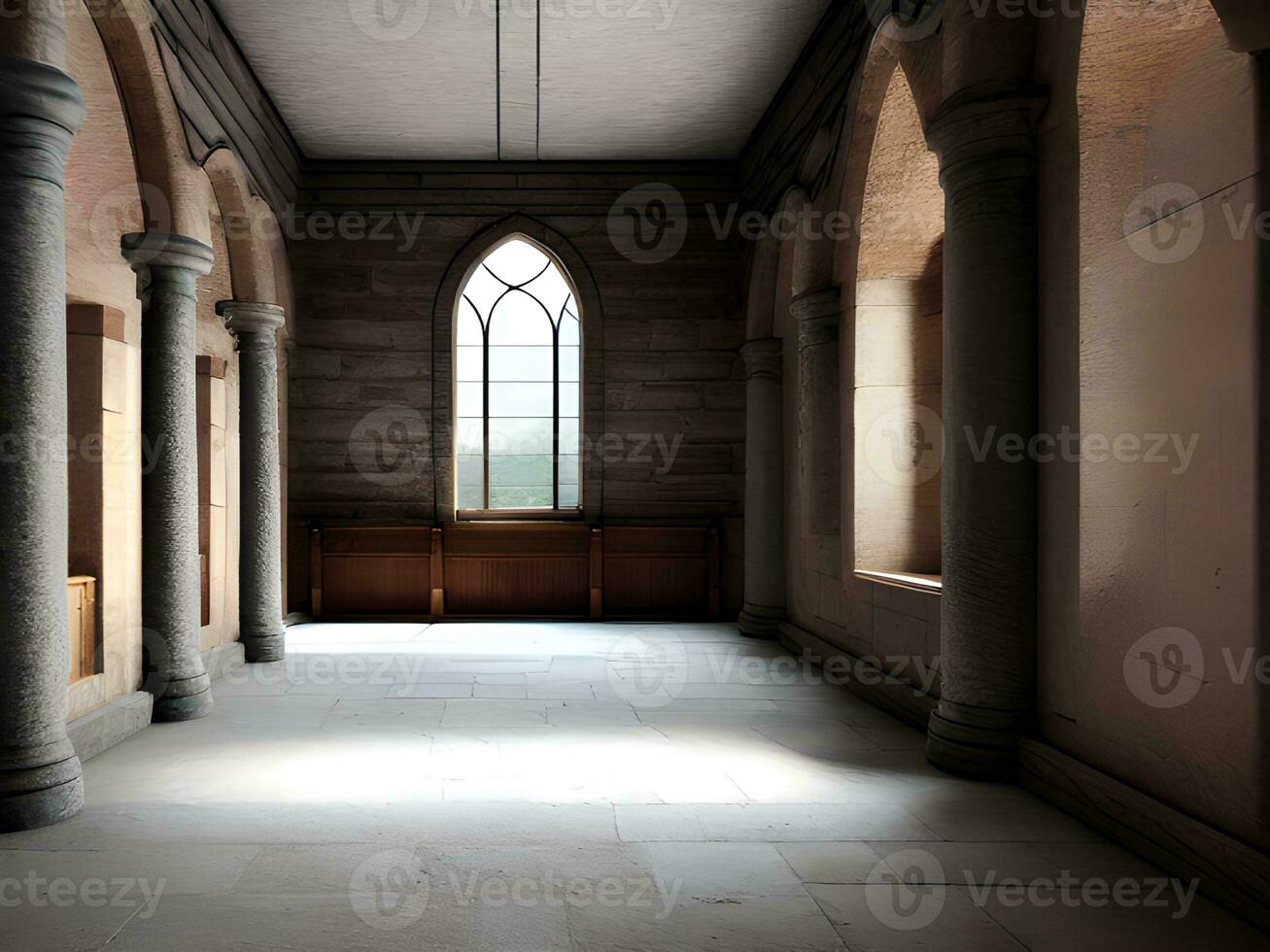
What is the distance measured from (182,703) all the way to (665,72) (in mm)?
5199

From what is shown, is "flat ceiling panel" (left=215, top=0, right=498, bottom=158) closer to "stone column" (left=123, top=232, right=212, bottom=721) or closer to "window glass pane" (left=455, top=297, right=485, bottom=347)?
"window glass pane" (left=455, top=297, right=485, bottom=347)

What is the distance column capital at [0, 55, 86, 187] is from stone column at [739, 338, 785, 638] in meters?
5.30

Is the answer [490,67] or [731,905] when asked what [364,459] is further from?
[731,905]

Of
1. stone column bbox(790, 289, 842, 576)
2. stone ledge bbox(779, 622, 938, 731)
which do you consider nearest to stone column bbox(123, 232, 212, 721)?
stone ledge bbox(779, 622, 938, 731)

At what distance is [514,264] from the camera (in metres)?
9.18

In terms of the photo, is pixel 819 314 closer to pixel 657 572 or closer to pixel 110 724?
pixel 657 572

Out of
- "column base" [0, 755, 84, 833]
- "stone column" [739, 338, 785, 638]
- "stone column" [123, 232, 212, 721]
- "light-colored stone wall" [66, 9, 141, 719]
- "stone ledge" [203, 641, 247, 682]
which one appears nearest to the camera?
"column base" [0, 755, 84, 833]

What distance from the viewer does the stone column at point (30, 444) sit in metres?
3.13

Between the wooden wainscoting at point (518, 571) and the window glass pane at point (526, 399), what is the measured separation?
3.61 feet

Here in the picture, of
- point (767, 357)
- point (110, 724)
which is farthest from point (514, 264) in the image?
point (110, 724)

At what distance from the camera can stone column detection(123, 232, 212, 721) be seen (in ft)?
15.6

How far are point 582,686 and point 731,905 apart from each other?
3122 millimetres

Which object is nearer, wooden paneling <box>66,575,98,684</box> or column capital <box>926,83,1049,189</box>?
column capital <box>926,83,1049,189</box>

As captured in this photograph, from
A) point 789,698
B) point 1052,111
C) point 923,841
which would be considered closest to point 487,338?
point 789,698
